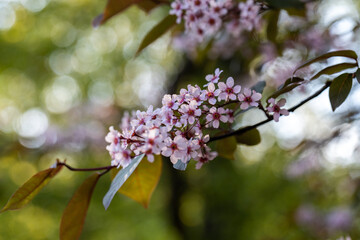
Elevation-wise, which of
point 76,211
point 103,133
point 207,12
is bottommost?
point 76,211

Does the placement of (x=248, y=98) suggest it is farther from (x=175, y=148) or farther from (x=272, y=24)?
(x=272, y=24)

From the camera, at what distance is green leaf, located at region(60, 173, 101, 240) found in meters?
0.75

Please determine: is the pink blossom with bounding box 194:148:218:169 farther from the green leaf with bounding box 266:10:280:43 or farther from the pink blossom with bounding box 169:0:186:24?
the green leaf with bounding box 266:10:280:43

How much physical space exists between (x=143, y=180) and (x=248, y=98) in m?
0.31

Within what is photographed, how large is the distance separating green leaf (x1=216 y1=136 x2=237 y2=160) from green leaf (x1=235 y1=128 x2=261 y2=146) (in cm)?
3

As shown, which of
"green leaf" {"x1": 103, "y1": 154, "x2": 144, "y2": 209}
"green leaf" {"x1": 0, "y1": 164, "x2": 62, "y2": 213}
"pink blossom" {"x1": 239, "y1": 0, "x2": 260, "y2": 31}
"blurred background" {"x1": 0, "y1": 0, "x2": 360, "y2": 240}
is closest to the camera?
"green leaf" {"x1": 103, "y1": 154, "x2": 144, "y2": 209}

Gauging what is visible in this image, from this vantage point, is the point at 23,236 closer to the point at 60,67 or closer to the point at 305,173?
the point at 60,67

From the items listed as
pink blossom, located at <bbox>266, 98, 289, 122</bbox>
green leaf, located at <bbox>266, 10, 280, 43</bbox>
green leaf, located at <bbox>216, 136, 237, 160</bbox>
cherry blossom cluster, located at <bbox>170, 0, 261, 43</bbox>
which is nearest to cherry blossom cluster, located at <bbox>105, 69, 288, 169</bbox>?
pink blossom, located at <bbox>266, 98, 289, 122</bbox>

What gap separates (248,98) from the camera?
634 millimetres

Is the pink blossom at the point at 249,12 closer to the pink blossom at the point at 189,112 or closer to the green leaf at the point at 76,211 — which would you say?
the pink blossom at the point at 189,112

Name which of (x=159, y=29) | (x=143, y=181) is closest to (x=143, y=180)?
(x=143, y=181)

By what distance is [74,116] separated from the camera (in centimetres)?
426

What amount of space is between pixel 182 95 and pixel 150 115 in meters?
0.06

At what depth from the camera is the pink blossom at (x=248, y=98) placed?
63 cm
